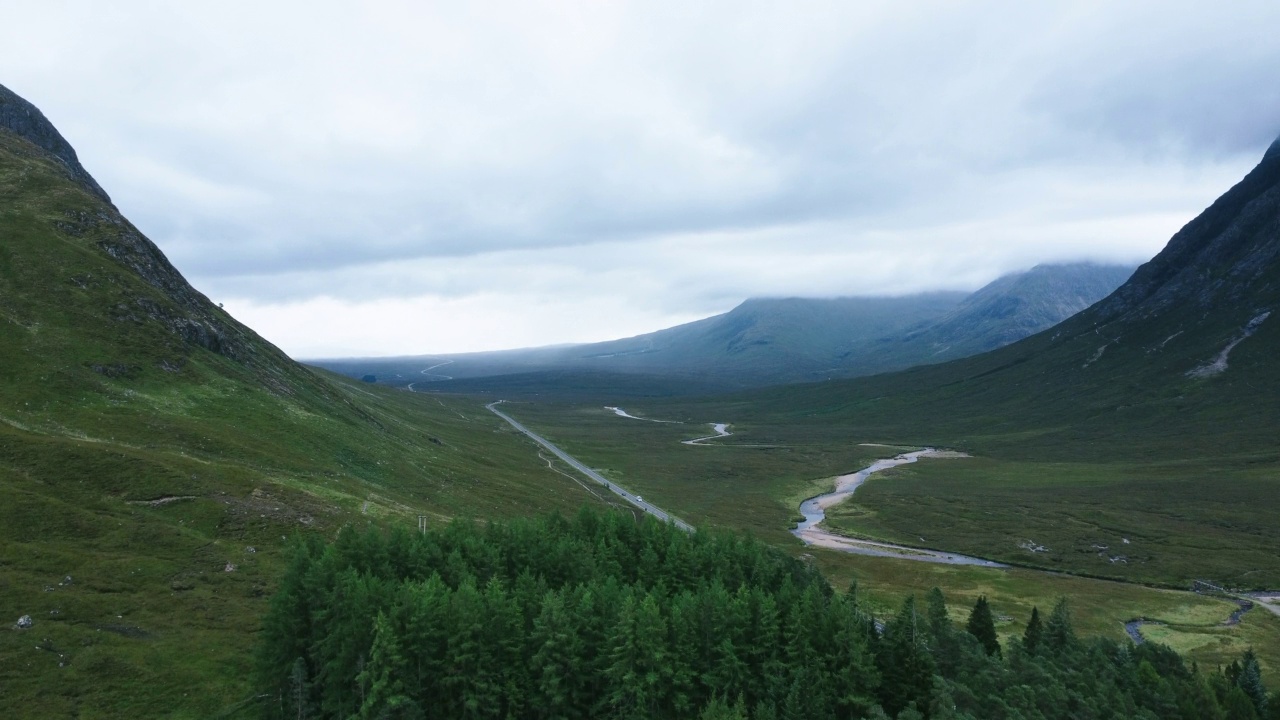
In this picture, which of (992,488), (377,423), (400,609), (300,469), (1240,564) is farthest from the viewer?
(992,488)

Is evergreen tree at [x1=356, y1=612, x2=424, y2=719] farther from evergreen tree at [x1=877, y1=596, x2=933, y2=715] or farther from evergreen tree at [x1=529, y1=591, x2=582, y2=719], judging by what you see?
evergreen tree at [x1=877, y1=596, x2=933, y2=715]

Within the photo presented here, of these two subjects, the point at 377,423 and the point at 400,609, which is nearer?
the point at 400,609

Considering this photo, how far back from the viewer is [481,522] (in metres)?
103

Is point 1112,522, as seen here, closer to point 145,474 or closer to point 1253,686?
point 1253,686

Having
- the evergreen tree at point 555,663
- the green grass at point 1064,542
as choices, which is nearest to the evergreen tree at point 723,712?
the evergreen tree at point 555,663

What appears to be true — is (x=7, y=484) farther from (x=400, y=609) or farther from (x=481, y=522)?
(x=481, y=522)

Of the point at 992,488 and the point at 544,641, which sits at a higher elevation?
the point at 544,641

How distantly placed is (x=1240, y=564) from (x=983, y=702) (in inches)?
4350

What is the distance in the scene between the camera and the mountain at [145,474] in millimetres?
49688

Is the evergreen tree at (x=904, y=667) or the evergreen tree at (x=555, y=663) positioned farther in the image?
the evergreen tree at (x=904, y=667)

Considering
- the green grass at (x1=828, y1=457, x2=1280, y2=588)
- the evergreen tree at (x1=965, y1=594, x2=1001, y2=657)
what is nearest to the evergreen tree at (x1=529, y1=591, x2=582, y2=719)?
the evergreen tree at (x1=965, y1=594, x2=1001, y2=657)

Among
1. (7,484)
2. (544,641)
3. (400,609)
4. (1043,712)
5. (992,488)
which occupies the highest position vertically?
(7,484)

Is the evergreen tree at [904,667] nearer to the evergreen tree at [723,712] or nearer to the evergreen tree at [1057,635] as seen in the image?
the evergreen tree at [723,712]

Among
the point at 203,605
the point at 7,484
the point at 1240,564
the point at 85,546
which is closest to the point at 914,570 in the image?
the point at 1240,564
